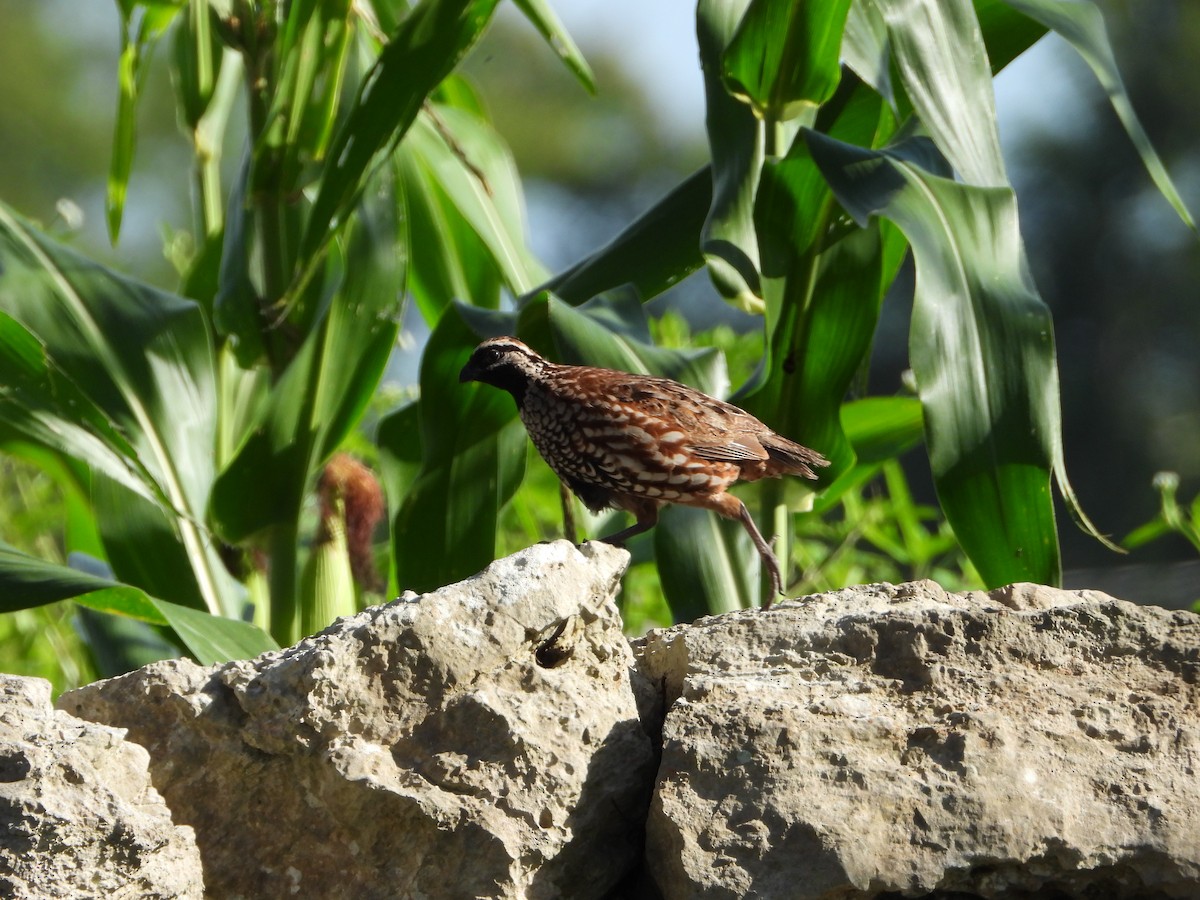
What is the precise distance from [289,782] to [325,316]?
6.47 feet

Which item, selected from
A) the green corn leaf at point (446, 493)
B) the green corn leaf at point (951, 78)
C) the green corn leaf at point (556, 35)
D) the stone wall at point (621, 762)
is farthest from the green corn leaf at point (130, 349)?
the green corn leaf at point (951, 78)

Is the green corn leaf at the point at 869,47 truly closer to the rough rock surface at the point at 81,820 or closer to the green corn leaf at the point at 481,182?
the green corn leaf at the point at 481,182

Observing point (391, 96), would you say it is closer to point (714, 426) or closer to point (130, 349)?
point (130, 349)

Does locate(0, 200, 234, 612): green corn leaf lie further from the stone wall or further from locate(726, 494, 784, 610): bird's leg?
the stone wall

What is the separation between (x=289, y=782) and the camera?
1890mm

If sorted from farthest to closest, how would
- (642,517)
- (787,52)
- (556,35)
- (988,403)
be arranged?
(556,35)
(642,517)
(787,52)
(988,403)

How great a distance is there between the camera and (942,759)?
1.86m

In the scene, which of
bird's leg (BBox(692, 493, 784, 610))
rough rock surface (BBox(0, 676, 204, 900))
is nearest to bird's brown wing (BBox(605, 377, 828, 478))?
bird's leg (BBox(692, 493, 784, 610))

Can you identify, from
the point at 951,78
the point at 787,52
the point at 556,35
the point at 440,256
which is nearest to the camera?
the point at 951,78

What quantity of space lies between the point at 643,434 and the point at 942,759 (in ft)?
4.79

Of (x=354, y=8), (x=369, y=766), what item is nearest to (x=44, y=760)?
(x=369, y=766)

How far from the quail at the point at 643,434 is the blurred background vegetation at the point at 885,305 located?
86 centimetres

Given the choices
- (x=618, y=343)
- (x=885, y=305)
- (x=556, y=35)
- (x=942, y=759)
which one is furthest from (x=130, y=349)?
(x=885, y=305)

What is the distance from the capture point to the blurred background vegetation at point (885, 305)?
4891mm
